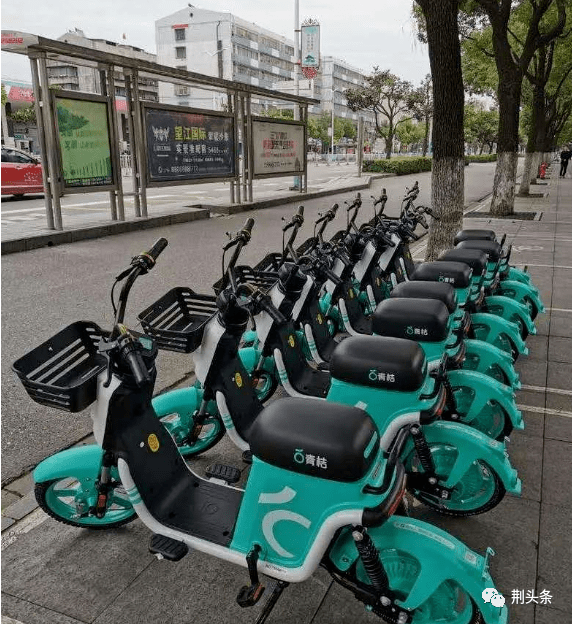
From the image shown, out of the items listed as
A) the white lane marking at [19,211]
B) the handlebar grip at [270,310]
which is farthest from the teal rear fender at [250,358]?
the white lane marking at [19,211]

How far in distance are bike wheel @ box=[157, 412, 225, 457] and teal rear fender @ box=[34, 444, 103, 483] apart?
63cm

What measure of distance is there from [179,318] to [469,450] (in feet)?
5.57

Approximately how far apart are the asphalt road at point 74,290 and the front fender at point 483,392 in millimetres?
2270

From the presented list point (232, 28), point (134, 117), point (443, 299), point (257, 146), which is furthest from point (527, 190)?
point (232, 28)

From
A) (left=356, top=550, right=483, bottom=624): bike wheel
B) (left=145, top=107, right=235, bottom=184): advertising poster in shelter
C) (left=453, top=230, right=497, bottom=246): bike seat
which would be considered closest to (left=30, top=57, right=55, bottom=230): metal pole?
(left=145, top=107, right=235, bottom=184): advertising poster in shelter

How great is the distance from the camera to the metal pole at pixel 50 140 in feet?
32.1

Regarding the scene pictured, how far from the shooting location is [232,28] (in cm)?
7369

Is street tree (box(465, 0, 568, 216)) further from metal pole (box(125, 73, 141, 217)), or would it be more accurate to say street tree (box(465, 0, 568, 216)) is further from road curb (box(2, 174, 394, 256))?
metal pole (box(125, 73, 141, 217))

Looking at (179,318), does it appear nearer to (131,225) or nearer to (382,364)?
(382,364)

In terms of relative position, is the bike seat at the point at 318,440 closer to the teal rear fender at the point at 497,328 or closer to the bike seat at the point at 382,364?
the bike seat at the point at 382,364

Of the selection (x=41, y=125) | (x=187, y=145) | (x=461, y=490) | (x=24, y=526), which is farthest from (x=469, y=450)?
(x=187, y=145)

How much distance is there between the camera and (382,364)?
8.47 feet

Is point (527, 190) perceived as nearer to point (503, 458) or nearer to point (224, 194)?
point (224, 194)

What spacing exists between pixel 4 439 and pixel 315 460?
2534mm
